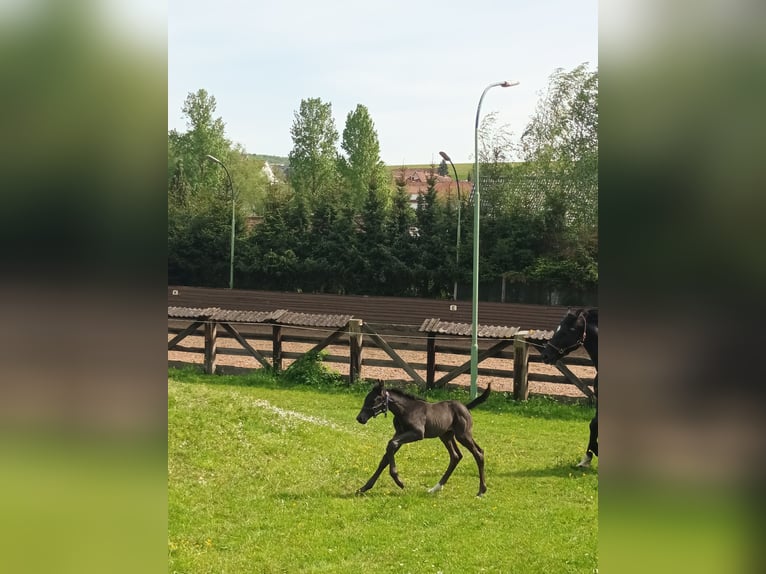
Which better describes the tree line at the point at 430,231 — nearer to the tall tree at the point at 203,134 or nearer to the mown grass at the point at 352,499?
the tall tree at the point at 203,134

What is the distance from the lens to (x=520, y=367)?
37.1ft

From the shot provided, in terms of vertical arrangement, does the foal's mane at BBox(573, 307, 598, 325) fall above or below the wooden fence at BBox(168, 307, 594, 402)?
above

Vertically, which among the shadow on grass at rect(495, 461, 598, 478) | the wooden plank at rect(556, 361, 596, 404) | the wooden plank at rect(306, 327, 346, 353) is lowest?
the shadow on grass at rect(495, 461, 598, 478)

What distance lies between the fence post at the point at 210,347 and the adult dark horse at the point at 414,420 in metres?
7.59

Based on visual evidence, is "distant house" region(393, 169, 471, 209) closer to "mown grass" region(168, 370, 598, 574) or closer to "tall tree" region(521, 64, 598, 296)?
"tall tree" region(521, 64, 598, 296)

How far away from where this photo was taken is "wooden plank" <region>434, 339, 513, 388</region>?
457 inches

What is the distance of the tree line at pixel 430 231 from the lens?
22531mm

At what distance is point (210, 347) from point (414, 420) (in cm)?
798

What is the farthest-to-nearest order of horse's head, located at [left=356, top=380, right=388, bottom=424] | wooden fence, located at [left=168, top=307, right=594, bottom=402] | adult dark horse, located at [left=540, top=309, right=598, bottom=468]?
wooden fence, located at [left=168, top=307, right=594, bottom=402] → adult dark horse, located at [left=540, top=309, right=598, bottom=468] → horse's head, located at [left=356, top=380, right=388, bottom=424]

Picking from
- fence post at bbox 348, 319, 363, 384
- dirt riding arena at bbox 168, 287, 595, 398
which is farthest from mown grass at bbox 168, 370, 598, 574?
dirt riding arena at bbox 168, 287, 595, 398

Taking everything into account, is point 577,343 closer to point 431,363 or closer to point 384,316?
point 431,363

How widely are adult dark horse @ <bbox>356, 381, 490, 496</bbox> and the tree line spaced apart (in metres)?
15.2
